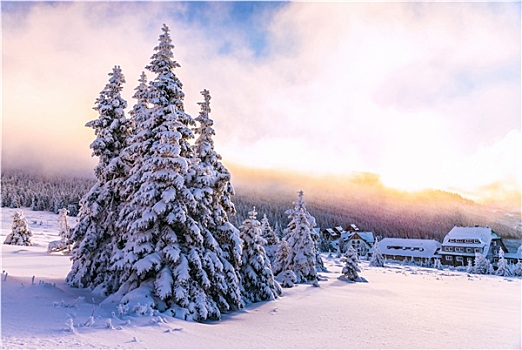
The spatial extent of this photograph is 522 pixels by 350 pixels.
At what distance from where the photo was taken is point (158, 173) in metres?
15.7

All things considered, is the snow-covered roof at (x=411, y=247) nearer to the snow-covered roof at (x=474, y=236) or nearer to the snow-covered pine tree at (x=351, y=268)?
the snow-covered roof at (x=474, y=236)

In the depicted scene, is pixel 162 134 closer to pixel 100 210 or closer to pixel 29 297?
pixel 100 210

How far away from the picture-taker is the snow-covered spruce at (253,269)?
71.5 feet

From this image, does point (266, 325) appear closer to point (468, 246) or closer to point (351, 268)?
point (351, 268)

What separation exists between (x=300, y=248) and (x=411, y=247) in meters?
61.8

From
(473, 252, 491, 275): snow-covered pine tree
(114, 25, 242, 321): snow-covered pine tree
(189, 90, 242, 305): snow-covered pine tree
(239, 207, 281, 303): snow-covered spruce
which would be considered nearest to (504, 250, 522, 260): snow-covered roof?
(473, 252, 491, 275): snow-covered pine tree

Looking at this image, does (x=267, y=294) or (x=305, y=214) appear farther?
(x=305, y=214)

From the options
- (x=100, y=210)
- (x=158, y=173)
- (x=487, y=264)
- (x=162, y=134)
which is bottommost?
(x=487, y=264)

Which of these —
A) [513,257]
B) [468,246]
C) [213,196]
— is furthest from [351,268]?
[513,257]

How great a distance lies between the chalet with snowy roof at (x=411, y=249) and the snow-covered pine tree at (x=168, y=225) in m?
76.8

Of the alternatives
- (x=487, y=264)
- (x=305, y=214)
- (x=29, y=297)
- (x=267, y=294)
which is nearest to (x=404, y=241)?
(x=487, y=264)

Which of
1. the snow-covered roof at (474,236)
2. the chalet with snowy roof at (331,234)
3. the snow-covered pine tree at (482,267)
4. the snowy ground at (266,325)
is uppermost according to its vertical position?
the snow-covered roof at (474,236)

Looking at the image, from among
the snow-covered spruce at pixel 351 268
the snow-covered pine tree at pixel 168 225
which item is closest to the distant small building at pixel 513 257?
the snow-covered spruce at pixel 351 268

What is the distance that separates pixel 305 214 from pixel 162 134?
2433 cm
